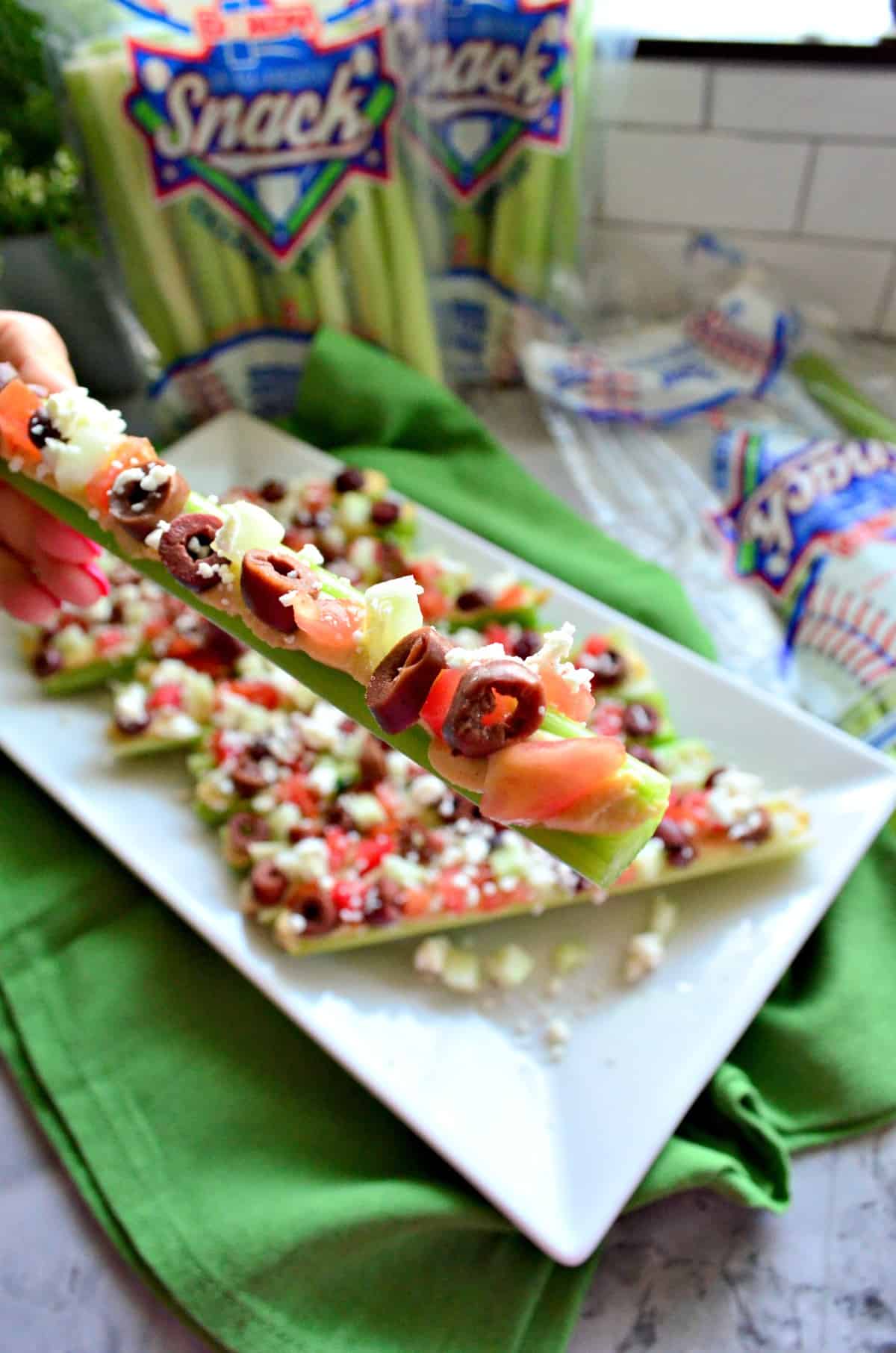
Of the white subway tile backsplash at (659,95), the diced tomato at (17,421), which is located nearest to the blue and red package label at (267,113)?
the white subway tile backsplash at (659,95)

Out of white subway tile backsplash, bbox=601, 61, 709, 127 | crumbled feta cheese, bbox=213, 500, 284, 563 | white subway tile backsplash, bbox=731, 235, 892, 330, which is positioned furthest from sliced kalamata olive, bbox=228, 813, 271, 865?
white subway tile backsplash, bbox=731, 235, 892, 330

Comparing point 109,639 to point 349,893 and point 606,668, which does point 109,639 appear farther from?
point 606,668

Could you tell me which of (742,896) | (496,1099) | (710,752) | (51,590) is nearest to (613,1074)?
(496,1099)

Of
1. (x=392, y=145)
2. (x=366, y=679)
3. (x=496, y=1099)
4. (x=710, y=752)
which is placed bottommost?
(x=496, y=1099)

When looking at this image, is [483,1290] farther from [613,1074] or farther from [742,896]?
[742,896]

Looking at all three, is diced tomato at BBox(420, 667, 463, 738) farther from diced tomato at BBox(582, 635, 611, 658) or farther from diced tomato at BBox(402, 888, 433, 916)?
diced tomato at BBox(582, 635, 611, 658)

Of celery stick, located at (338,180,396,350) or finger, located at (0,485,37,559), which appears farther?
celery stick, located at (338,180,396,350)
